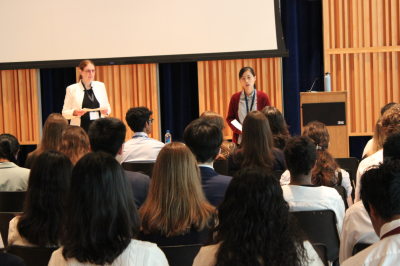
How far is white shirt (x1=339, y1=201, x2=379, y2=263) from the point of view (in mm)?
1795

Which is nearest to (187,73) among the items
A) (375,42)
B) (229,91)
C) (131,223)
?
(229,91)

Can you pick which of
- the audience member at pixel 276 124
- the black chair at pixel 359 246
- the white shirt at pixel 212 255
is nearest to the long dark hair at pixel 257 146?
the audience member at pixel 276 124

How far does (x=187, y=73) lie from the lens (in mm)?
6852

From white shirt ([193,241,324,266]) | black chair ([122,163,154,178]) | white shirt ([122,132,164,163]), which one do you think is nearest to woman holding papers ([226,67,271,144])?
white shirt ([122,132,164,163])

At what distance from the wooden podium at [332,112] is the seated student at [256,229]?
4304 mm

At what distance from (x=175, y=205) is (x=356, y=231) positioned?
79 cm

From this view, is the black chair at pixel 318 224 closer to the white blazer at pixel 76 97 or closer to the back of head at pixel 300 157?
the back of head at pixel 300 157

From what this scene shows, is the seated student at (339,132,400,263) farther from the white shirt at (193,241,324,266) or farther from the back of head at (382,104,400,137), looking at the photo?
the back of head at (382,104,400,137)

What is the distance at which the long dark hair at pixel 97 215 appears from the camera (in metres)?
1.32

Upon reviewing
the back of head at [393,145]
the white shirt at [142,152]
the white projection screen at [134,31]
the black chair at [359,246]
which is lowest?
the black chair at [359,246]

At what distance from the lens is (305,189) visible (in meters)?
2.23

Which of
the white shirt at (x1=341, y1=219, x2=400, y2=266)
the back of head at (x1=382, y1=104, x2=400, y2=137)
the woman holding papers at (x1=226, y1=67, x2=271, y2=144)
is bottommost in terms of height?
the white shirt at (x1=341, y1=219, x2=400, y2=266)

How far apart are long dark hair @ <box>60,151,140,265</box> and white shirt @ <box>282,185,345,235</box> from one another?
108 cm

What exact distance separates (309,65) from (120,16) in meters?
2.99
